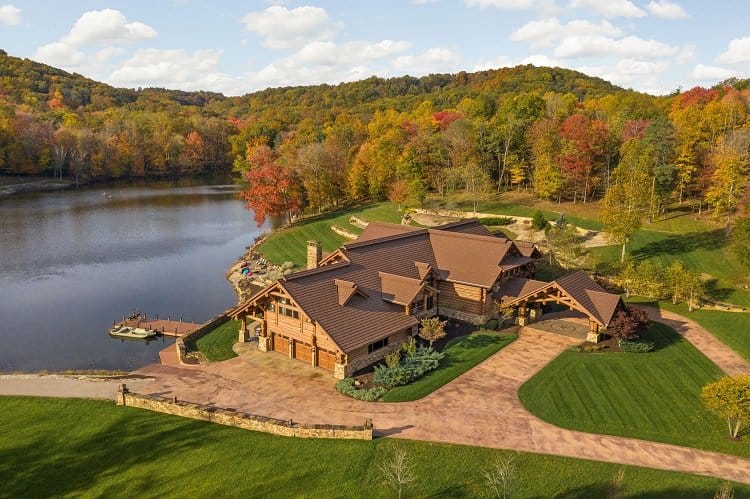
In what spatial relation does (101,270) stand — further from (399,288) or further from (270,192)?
(399,288)

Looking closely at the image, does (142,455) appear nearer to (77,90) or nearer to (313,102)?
(313,102)

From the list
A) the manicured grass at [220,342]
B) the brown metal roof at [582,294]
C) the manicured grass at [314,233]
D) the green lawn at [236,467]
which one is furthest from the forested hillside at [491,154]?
the manicured grass at [220,342]

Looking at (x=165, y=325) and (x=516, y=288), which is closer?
(x=516, y=288)

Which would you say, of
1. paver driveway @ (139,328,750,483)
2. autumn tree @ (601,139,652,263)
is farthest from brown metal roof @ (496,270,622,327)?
autumn tree @ (601,139,652,263)

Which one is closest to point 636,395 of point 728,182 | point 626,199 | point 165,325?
point 626,199

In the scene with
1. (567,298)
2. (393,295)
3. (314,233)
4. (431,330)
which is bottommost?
(431,330)

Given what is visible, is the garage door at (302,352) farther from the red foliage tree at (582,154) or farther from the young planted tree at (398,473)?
the red foliage tree at (582,154)

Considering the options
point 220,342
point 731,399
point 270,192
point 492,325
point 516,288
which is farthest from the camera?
point 270,192
